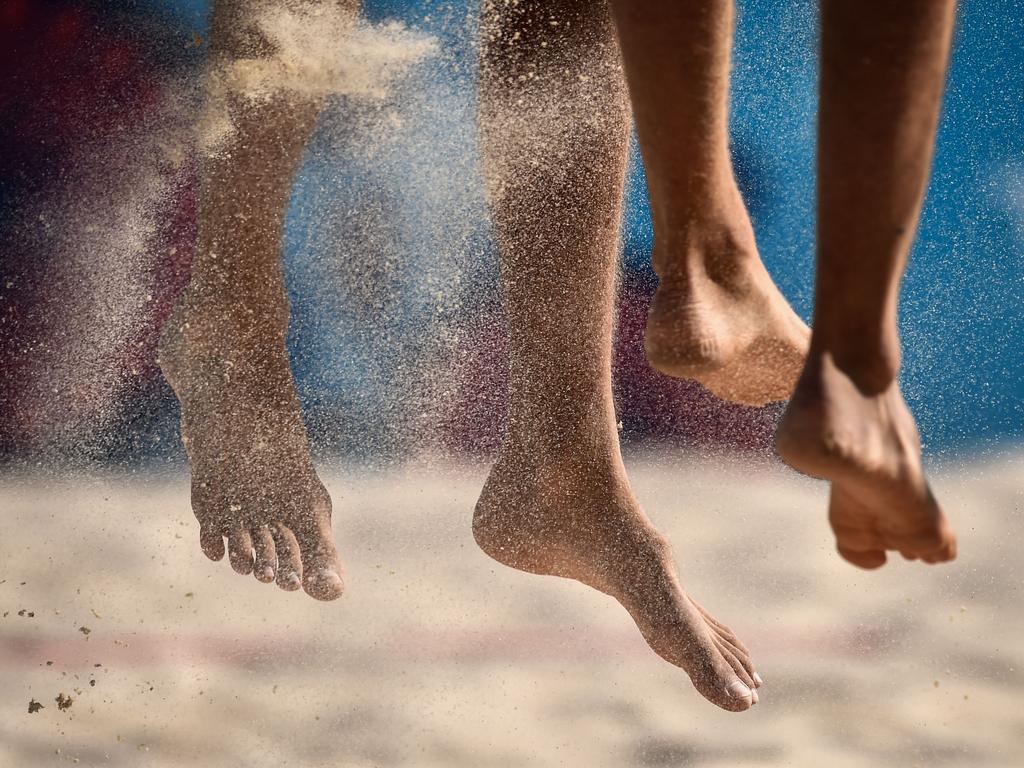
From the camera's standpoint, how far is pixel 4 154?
6.14 ft

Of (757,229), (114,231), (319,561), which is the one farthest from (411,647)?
(757,229)

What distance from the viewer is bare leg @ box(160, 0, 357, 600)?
4.66ft

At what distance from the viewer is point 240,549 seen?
4.64 ft

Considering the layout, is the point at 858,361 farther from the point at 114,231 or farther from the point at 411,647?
the point at 114,231

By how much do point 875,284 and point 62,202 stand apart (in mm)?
1358

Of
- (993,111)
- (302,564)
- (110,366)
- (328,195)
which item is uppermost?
(993,111)

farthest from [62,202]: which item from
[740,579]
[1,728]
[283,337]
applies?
[740,579]

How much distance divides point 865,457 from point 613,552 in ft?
1.92

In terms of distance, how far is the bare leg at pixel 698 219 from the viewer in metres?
0.88

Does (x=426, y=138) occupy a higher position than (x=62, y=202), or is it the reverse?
(x=426, y=138)

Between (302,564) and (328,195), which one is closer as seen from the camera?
(302,564)

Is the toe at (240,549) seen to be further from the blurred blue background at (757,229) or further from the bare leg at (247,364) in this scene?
the blurred blue background at (757,229)

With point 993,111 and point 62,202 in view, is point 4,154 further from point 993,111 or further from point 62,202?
point 993,111

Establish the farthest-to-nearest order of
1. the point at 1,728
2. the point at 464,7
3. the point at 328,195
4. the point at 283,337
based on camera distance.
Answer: the point at 328,195 < the point at 464,7 < the point at 283,337 < the point at 1,728
